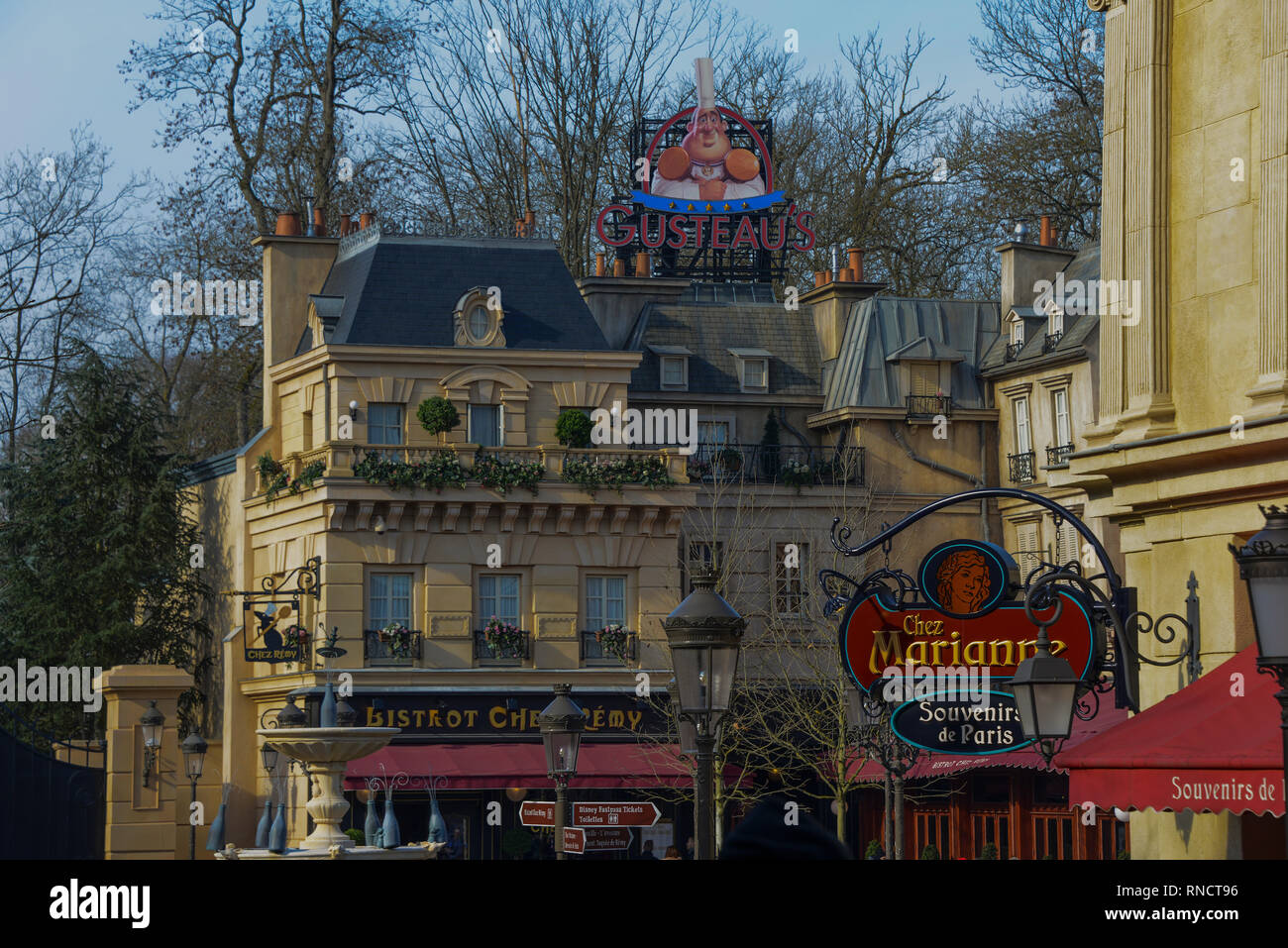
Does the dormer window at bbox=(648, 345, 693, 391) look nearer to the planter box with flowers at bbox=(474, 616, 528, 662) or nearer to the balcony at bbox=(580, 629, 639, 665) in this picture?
the balcony at bbox=(580, 629, 639, 665)

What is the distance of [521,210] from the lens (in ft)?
176

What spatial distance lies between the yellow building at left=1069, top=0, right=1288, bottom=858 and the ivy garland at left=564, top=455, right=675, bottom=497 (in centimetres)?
2783

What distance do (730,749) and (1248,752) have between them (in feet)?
93.1

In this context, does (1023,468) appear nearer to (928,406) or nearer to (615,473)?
(928,406)

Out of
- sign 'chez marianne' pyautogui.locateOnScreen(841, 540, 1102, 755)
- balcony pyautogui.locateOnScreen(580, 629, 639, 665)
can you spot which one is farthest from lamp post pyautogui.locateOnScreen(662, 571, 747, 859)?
balcony pyautogui.locateOnScreen(580, 629, 639, 665)

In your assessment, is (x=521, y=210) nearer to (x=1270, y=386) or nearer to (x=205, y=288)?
(x=205, y=288)

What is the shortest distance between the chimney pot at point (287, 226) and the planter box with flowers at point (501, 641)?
997 centimetres

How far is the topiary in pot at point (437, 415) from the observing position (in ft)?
140

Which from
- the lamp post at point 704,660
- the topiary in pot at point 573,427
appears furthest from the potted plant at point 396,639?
the lamp post at point 704,660

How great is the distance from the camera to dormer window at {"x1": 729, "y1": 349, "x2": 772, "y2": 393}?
156 feet

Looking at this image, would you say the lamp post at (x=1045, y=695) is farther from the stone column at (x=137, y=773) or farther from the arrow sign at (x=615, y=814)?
the stone column at (x=137, y=773)

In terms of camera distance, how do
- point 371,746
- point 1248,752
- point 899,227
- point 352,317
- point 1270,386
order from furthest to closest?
1. point 899,227
2. point 352,317
3. point 371,746
4. point 1270,386
5. point 1248,752
